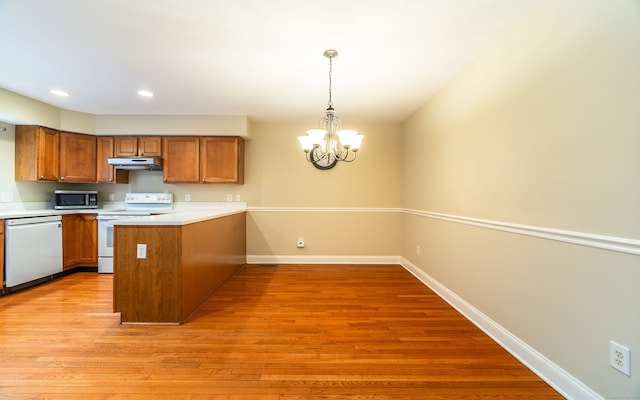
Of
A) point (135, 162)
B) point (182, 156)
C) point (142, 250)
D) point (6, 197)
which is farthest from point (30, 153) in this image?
point (142, 250)

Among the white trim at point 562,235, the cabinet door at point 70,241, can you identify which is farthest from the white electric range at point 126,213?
the white trim at point 562,235

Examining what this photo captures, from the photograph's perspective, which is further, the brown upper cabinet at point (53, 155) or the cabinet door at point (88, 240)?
the cabinet door at point (88, 240)

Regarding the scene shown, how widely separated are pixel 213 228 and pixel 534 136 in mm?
3039

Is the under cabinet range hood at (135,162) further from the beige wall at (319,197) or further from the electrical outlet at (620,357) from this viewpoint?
the electrical outlet at (620,357)

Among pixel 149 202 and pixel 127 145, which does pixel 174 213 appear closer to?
pixel 149 202

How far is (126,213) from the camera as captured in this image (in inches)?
150

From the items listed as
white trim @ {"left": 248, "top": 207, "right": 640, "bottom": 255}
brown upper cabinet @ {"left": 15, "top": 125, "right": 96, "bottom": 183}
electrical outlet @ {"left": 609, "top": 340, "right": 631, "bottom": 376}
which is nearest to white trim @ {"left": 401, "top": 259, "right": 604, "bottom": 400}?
electrical outlet @ {"left": 609, "top": 340, "right": 631, "bottom": 376}

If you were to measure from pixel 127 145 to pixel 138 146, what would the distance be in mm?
171

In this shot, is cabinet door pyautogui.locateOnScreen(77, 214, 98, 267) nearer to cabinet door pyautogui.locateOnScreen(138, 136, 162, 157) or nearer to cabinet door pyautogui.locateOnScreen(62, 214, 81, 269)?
cabinet door pyautogui.locateOnScreen(62, 214, 81, 269)

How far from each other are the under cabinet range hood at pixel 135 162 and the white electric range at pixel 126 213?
1.57 ft

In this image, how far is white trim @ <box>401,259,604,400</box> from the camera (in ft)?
4.70

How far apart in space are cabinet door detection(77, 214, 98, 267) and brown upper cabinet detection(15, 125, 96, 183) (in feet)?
2.02

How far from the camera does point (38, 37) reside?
205 cm

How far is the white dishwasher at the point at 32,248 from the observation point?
2977 mm
